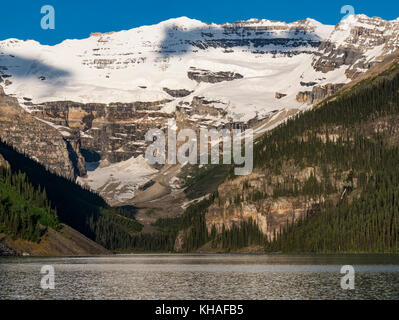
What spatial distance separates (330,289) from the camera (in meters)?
130

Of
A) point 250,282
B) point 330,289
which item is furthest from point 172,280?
point 330,289
